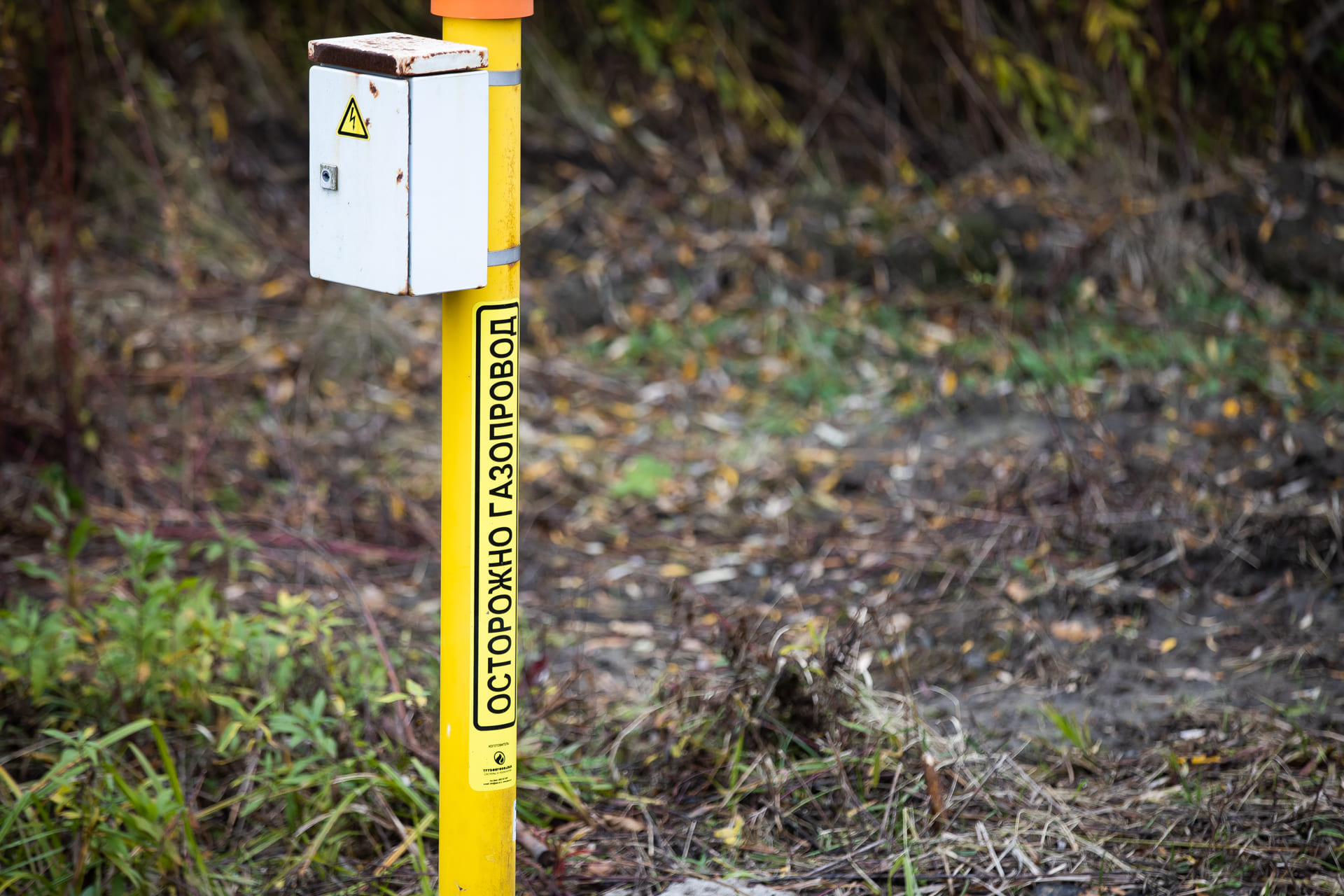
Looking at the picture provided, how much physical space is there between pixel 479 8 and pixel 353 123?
0.26 meters

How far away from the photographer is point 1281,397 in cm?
557

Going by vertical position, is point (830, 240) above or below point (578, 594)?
above

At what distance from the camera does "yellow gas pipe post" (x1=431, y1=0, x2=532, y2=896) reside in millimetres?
2240

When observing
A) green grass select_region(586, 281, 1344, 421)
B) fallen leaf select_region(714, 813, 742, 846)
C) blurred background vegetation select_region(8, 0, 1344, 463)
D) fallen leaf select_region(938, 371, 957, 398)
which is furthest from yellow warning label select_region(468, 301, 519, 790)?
blurred background vegetation select_region(8, 0, 1344, 463)

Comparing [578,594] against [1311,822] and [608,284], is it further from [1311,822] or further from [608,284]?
[608,284]

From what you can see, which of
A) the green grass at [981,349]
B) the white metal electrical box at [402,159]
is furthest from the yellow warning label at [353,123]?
the green grass at [981,349]

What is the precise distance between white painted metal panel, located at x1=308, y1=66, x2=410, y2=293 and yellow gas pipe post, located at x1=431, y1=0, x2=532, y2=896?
149 millimetres

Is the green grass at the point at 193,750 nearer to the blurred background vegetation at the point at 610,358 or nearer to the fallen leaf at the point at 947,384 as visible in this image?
the blurred background vegetation at the point at 610,358

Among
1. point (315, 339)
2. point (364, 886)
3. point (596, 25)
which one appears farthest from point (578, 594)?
point (596, 25)

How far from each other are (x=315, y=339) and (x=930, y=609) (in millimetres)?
3250

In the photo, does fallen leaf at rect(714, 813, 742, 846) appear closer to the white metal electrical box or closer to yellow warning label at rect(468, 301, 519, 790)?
yellow warning label at rect(468, 301, 519, 790)

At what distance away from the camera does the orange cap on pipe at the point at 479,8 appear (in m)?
2.17

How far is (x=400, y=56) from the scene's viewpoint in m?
Result: 2.07

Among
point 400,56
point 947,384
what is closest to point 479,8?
point 400,56
